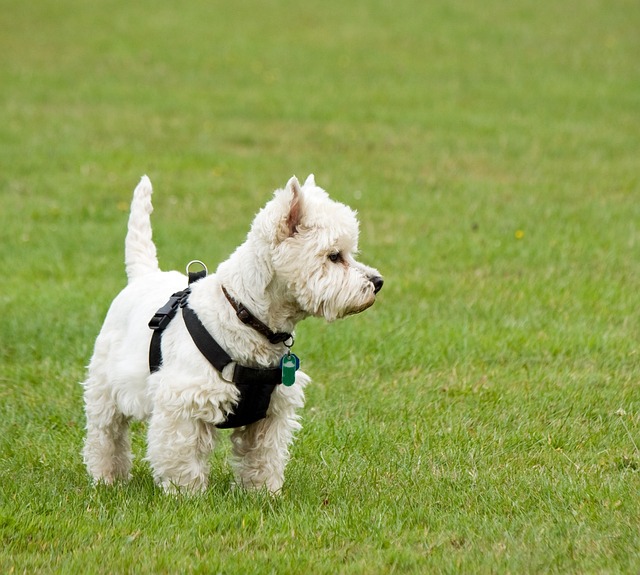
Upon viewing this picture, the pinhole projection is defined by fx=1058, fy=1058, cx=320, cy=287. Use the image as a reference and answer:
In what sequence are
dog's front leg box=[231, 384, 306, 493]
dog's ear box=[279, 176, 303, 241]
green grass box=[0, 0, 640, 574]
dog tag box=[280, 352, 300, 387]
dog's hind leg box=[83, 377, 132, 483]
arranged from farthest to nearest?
1. dog's hind leg box=[83, 377, 132, 483]
2. dog's front leg box=[231, 384, 306, 493]
3. dog tag box=[280, 352, 300, 387]
4. dog's ear box=[279, 176, 303, 241]
5. green grass box=[0, 0, 640, 574]

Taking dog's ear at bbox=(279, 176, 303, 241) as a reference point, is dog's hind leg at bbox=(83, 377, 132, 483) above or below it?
below

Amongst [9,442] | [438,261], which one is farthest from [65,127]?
[9,442]

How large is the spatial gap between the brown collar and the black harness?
1 cm

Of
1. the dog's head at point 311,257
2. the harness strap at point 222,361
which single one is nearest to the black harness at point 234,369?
the harness strap at point 222,361

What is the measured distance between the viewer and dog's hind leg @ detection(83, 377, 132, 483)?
6168mm

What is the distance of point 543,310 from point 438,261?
189 centimetres

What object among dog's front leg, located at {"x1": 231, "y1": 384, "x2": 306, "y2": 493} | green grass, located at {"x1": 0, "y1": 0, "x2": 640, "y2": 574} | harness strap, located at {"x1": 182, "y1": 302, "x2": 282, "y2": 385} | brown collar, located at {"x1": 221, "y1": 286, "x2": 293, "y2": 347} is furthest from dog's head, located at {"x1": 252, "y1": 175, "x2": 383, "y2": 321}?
green grass, located at {"x1": 0, "y1": 0, "x2": 640, "y2": 574}

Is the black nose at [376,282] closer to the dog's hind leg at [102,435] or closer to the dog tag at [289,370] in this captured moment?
the dog tag at [289,370]

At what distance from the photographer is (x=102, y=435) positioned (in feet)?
20.3

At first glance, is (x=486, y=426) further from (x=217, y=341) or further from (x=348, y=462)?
(x=217, y=341)

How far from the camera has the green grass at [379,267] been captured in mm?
5051

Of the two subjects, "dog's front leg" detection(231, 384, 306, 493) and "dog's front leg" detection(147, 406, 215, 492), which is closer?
"dog's front leg" detection(147, 406, 215, 492)

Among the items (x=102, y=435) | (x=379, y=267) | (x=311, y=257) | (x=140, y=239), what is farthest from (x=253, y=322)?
(x=379, y=267)

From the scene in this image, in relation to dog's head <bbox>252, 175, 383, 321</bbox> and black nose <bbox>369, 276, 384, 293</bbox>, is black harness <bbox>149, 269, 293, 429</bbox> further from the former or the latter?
black nose <bbox>369, 276, 384, 293</bbox>
